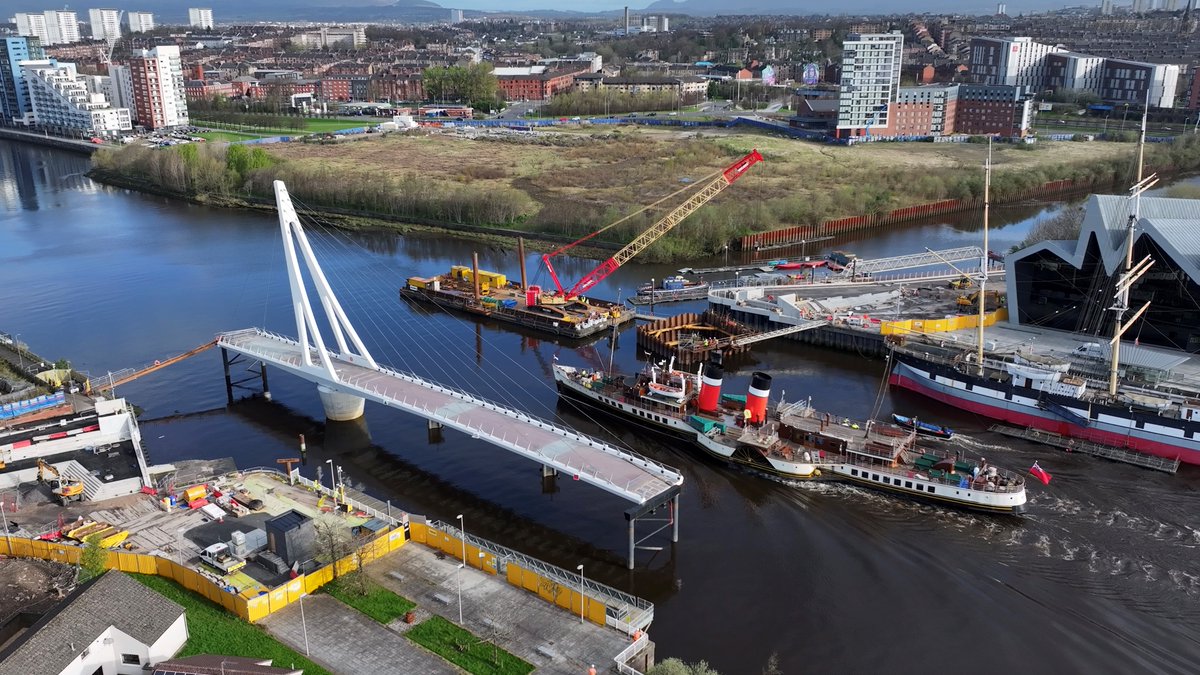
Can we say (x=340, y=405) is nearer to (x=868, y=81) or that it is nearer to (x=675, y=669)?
(x=675, y=669)

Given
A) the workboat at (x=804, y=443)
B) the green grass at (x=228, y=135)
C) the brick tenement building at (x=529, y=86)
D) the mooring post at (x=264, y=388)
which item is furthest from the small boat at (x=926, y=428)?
the brick tenement building at (x=529, y=86)

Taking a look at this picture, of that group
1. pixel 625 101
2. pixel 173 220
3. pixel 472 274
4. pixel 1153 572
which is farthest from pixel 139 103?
pixel 1153 572

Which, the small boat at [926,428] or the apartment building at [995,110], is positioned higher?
the apartment building at [995,110]

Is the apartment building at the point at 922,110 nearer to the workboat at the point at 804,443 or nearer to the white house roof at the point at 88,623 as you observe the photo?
the workboat at the point at 804,443

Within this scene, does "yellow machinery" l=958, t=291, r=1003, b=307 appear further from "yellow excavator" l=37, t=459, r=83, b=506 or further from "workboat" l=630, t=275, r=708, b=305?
"yellow excavator" l=37, t=459, r=83, b=506

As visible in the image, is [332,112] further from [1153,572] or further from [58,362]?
[1153,572]

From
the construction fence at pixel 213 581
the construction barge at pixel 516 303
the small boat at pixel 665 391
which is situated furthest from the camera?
the construction barge at pixel 516 303

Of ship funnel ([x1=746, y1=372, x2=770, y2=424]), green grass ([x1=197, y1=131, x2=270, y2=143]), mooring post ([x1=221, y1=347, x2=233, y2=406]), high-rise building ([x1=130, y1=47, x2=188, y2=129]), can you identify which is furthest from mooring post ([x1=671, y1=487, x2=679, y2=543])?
high-rise building ([x1=130, y1=47, x2=188, y2=129])
